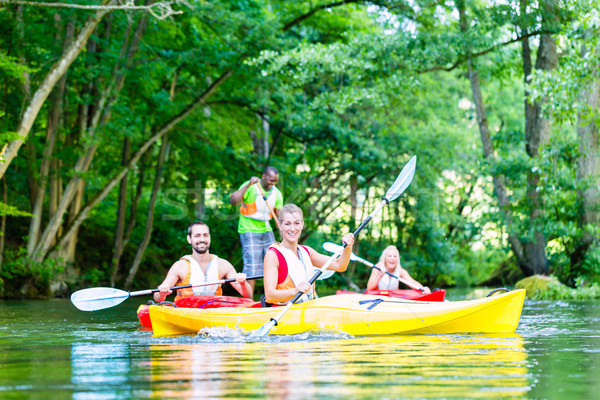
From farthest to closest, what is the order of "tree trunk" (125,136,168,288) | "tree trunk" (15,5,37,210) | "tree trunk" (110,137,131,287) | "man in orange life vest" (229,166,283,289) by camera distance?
"tree trunk" (125,136,168,288) → "tree trunk" (110,137,131,287) → "tree trunk" (15,5,37,210) → "man in orange life vest" (229,166,283,289)

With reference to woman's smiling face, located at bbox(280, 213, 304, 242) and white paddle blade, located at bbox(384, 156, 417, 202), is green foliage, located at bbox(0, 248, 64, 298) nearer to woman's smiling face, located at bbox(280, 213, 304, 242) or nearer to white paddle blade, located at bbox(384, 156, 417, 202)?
white paddle blade, located at bbox(384, 156, 417, 202)

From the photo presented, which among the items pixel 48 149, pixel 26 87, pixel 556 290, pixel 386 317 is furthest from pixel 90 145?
pixel 386 317

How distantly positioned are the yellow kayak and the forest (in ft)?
20.0

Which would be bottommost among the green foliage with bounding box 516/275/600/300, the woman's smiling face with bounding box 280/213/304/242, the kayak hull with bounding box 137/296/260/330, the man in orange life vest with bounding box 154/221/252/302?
the green foliage with bounding box 516/275/600/300

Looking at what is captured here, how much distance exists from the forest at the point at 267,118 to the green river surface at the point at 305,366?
6.12 m

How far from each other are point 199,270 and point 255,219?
187 centimetres

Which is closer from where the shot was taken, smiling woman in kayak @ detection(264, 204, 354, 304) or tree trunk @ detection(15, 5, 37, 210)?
smiling woman in kayak @ detection(264, 204, 354, 304)

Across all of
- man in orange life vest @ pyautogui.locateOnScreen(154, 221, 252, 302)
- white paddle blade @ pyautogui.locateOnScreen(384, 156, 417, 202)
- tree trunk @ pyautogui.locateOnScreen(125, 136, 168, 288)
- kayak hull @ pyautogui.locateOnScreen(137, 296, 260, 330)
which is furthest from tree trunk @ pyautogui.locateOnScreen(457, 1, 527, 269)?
kayak hull @ pyautogui.locateOnScreen(137, 296, 260, 330)

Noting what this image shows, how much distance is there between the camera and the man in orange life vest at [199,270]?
7301 millimetres

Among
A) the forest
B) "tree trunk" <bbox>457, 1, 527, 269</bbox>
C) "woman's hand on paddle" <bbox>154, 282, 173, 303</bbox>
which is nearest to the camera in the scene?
"woman's hand on paddle" <bbox>154, 282, 173, 303</bbox>

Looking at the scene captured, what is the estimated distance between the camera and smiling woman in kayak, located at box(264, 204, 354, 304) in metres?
6.14

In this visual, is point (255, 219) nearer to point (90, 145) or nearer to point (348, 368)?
point (348, 368)

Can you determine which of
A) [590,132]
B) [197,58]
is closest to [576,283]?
[590,132]

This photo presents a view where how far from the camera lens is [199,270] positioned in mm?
7406
